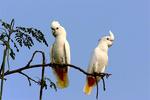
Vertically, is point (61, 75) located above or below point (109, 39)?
below

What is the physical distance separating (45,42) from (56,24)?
153cm

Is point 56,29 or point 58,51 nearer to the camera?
point 56,29

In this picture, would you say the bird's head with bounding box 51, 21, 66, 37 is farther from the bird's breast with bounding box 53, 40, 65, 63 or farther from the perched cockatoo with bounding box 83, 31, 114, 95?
the perched cockatoo with bounding box 83, 31, 114, 95

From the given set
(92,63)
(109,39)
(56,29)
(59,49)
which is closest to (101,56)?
(92,63)

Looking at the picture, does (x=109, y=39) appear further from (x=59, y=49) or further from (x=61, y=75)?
(x=59, y=49)

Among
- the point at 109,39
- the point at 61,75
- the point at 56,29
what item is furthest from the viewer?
the point at 56,29

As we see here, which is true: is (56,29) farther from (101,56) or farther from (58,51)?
(101,56)

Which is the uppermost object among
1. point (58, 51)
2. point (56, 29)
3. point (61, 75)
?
point (56, 29)

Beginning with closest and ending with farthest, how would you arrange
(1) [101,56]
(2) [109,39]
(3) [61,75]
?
(3) [61,75] → (2) [109,39] → (1) [101,56]

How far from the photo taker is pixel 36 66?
222 centimetres

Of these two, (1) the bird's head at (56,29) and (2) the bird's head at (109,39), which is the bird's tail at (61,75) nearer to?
(1) the bird's head at (56,29)

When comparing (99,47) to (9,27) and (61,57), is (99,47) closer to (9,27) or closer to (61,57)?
(61,57)

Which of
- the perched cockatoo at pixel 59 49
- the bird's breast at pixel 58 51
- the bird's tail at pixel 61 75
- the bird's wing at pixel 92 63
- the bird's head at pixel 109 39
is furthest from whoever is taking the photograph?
the bird's breast at pixel 58 51

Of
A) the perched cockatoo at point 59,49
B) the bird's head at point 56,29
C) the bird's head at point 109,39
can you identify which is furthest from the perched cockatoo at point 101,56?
the bird's head at point 56,29
